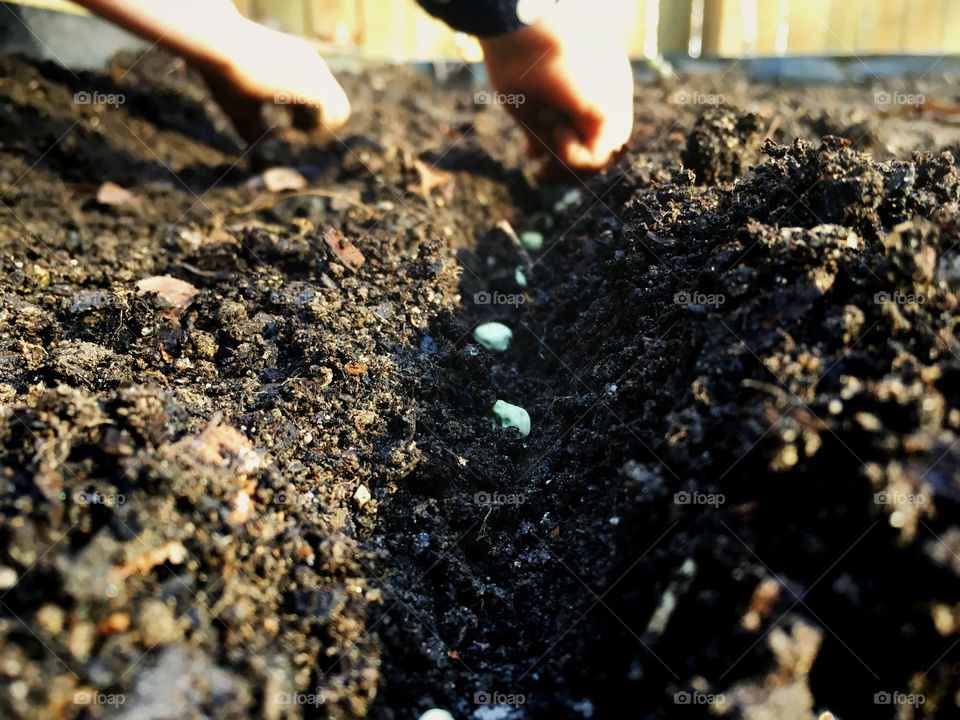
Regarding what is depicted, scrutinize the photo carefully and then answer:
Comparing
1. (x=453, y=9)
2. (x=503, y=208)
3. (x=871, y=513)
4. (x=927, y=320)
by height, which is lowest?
(x=503, y=208)

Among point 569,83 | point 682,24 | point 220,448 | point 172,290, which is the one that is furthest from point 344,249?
point 682,24

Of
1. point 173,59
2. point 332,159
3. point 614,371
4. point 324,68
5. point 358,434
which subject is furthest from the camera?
point 173,59

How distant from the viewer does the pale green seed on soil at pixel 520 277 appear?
6.65 ft

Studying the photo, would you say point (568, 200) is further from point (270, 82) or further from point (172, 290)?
point (172, 290)

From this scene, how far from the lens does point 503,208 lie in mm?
2412

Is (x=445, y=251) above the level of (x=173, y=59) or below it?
below

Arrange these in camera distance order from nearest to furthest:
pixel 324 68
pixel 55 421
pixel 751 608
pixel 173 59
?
pixel 751 608 → pixel 55 421 → pixel 324 68 → pixel 173 59

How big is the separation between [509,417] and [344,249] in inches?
29.3

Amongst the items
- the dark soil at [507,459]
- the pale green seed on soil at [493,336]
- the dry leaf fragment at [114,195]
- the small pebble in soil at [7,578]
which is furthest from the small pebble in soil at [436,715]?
the dry leaf fragment at [114,195]

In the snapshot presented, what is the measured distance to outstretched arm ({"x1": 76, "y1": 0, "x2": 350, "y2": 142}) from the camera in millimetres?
1995

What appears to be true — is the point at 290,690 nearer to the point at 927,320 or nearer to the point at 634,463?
the point at 634,463

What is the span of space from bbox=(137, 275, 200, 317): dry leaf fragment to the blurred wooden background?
3.09m

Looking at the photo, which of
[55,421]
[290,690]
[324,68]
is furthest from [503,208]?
[290,690]

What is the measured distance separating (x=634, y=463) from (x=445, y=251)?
3.36 feet
